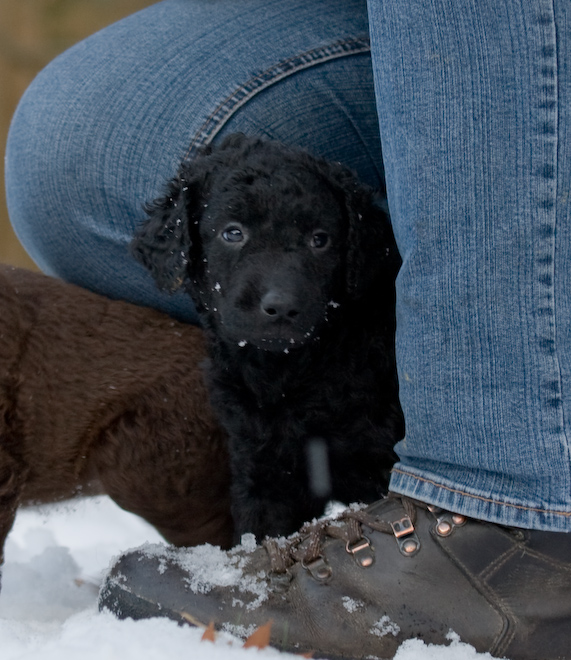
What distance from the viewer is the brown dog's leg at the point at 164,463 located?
2.12 metres

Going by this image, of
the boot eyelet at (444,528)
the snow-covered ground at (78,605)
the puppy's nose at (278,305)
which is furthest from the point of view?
the puppy's nose at (278,305)

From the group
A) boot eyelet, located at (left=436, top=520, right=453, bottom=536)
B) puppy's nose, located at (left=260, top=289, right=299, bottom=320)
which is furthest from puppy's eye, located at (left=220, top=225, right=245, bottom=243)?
boot eyelet, located at (left=436, top=520, right=453, bottom=536)

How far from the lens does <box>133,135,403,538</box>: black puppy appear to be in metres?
1.86

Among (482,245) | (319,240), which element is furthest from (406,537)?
(319,240)

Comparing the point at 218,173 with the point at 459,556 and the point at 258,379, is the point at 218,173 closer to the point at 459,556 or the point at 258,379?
the point at 258,379

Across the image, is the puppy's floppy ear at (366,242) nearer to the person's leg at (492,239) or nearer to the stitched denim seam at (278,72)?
the stitched denim seam at (278,72)

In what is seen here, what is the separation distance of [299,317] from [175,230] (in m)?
0.48

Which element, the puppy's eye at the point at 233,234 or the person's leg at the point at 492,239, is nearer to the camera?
the person's leg at the point at 492,239

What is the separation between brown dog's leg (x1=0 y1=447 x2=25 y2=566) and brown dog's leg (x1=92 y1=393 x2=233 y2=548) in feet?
0.83

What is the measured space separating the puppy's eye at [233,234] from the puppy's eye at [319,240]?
18cm

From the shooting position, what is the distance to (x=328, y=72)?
6.97 ft

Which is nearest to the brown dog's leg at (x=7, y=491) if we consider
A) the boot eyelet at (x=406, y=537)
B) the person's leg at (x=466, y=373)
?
the person's leg at (x=466, y=373)

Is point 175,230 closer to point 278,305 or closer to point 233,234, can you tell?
point 233,234

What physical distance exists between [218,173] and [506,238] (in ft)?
3.04
